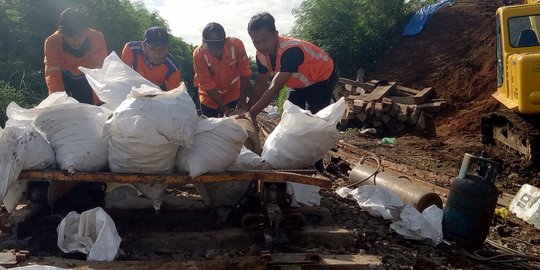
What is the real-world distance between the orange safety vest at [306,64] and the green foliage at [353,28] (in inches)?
528

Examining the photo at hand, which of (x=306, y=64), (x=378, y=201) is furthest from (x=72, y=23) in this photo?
(x=378, y=201)

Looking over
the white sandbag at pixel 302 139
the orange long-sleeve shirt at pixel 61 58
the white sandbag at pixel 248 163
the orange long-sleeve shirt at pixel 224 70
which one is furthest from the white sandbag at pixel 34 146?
the orange long-sleeve shirt at pixel 224 70

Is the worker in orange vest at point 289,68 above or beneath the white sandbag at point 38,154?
above

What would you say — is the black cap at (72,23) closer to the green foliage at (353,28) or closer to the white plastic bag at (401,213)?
the white plastic bag at (401,213)

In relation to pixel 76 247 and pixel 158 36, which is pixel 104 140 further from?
pixel 158 36

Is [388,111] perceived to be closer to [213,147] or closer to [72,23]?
[72,23]

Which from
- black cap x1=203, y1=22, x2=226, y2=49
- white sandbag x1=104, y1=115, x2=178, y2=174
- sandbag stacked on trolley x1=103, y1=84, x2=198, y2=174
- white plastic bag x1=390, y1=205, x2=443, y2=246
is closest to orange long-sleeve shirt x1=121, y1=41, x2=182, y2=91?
black cap x1=203, y1=22, x2=226, y2=49

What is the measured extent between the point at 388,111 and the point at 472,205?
7969 mm

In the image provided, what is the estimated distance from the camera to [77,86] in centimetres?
496


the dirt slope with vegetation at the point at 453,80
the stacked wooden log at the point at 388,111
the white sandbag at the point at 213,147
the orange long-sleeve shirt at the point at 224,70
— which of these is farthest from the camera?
the stacked wooden log at the point at 388,111

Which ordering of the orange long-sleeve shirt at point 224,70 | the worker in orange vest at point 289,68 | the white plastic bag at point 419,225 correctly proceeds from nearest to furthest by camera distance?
the white plastic bag at point 419,225 < the worker in orange vest at point 289,68 < the orange long-sleeve shirt at point 224,70

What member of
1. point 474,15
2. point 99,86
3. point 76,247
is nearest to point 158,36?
point 99,86

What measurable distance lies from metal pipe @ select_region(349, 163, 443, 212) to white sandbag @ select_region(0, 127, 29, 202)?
2.81m

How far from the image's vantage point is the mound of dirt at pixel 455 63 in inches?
470
